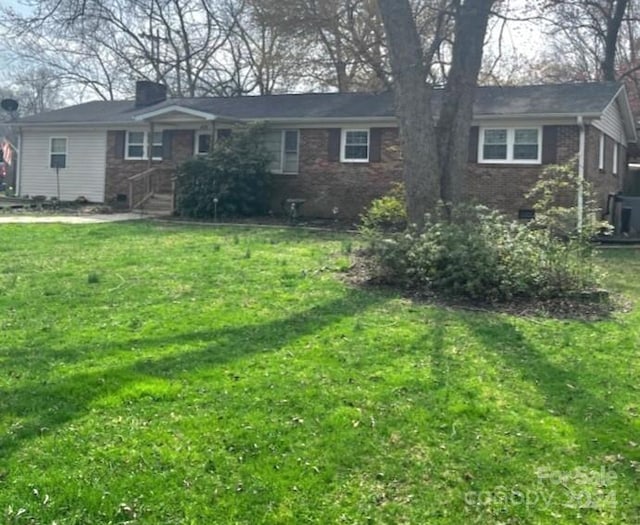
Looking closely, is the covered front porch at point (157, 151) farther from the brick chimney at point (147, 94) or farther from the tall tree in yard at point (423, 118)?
the tall tree in yard at point (423, 118)

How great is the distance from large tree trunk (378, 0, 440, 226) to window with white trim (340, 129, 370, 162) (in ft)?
29.5

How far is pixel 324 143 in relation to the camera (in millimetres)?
19938

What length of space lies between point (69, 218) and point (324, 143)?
281 inches

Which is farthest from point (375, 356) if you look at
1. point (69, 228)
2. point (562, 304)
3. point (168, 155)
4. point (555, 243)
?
point (168, 155)

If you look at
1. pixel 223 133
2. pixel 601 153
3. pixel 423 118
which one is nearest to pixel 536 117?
pixel 601 153

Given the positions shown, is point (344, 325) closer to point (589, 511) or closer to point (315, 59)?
point (589, 511)

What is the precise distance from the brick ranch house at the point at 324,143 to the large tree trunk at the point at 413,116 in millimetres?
3714

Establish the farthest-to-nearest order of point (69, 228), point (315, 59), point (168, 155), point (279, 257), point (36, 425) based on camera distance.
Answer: point (315, 59)
point (168, 155)
point (69, 228)
point (279, 257)
point (36, 425)

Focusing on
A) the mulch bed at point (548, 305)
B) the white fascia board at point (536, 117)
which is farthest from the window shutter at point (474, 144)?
the mulch bed at point (548, 305)

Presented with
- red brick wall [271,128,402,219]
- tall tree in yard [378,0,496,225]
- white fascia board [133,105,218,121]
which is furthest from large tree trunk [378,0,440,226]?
white fascia board [133,105,218,121]

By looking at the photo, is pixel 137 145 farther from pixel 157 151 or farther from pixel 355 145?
pixel 355 145

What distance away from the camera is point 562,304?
7777 millimetres

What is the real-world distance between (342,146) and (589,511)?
55.6 feet

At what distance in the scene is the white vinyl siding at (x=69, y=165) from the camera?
23.7 meters
